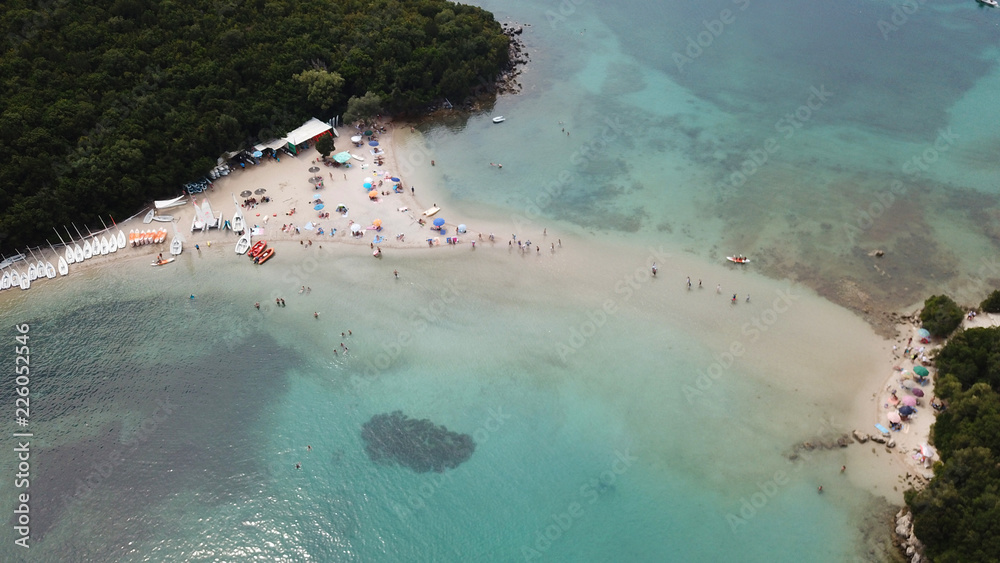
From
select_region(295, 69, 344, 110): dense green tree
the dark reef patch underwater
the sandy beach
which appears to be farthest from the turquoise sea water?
select_region(295, 69, 344, 110): dense green tree

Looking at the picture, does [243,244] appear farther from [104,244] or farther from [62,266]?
[62,266]

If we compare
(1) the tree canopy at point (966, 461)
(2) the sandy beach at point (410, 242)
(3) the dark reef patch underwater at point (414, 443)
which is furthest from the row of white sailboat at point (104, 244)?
(1) the tree canopy at point (966, 461)

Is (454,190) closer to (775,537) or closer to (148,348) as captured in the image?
(148,348)

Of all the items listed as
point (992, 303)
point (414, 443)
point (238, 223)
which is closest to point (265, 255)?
point (238, 223)

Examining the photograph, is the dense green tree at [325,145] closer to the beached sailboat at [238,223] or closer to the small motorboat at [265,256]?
the beached sailboat at [238,223]

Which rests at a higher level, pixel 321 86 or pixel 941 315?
pixel 321 86

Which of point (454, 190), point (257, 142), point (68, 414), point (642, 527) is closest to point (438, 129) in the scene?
point (454, 190)

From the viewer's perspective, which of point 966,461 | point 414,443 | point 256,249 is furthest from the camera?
point 256,249
